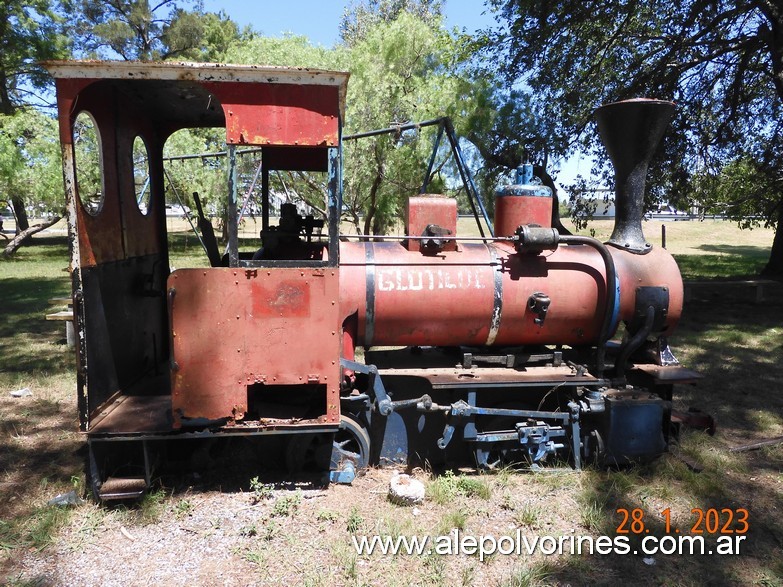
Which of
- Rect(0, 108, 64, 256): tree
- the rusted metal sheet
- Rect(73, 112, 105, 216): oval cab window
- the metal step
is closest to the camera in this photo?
the rusted metal sheet

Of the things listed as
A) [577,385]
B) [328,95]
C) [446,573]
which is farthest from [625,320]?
[328,95]

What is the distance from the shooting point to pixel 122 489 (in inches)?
147

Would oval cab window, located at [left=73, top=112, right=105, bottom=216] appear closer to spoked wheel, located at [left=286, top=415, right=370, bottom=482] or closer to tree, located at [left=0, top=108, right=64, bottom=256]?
spoked wheel, located at [left=286, top=415, right=370, bottom=482]

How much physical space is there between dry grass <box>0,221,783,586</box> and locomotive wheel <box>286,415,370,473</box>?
0.54ft

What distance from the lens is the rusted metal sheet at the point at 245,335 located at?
3541 millimetres

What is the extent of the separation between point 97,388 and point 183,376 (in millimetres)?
779

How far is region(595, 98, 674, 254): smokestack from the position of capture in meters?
4.39

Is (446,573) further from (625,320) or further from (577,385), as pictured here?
(625,320)

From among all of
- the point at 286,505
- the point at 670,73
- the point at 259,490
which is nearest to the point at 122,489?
the point at 259,490

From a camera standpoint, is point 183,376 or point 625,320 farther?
point 625,320

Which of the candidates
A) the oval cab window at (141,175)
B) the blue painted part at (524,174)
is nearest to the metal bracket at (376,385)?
the blue painted part at (524,174)

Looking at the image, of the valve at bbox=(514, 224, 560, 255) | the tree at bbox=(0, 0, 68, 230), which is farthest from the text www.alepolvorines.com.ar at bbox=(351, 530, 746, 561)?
the tree at bbox=(0, 0, 68, 230)

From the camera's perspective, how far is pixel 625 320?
4590 mm

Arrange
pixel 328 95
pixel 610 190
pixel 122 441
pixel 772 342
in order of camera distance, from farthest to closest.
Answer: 1. pixel 610 190
2. pixel 772 342
3. pixel 122 441
4. pixel 328 95
